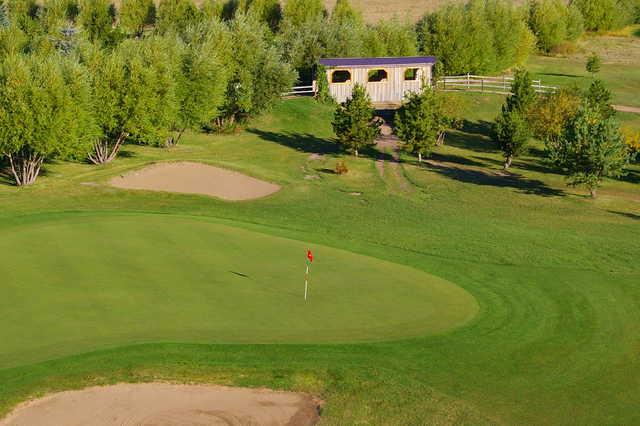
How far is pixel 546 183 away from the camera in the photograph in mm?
67375

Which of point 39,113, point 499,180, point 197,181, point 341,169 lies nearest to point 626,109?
point 499,180

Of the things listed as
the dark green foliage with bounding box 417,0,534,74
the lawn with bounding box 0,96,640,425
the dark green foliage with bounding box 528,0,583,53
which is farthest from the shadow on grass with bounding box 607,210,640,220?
the dark green foliage with bounding box 528,0,583,53

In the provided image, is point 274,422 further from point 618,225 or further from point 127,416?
point 618,225

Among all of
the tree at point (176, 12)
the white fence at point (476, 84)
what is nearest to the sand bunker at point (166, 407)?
the white fence at point (476, 84)

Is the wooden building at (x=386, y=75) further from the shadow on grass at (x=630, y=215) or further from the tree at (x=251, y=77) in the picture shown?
the shadow on grass at (x=630, y=215)

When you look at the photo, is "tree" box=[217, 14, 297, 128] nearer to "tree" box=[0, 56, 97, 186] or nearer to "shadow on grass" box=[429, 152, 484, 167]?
"shadow on grass" box=[429, 152, 484, 167]

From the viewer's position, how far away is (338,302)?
33.2 m

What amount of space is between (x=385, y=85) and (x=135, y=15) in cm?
5203

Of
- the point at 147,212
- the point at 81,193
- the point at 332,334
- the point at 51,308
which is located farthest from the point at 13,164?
the point at 332,334

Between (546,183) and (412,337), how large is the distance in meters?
39.7

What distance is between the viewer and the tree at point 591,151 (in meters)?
59.9

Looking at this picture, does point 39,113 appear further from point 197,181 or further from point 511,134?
point 511,134

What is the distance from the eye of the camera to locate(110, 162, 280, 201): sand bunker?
58.0m

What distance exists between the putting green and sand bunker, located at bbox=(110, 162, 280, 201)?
51.5 feet
